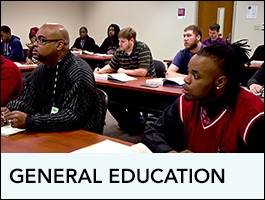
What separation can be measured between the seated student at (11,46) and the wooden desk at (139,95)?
2.97 m

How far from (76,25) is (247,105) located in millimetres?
9183

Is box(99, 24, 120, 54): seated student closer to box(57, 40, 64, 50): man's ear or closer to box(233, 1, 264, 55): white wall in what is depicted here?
box(233, 1, 264, 55): white wall

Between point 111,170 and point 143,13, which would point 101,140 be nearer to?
point 111,170

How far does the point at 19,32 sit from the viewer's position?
8344 mm

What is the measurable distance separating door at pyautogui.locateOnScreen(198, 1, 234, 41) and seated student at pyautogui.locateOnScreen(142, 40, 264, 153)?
623 centimetres

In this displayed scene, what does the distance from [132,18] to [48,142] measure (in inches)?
310

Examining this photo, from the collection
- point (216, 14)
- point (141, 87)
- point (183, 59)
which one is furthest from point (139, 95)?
point (216, 14)

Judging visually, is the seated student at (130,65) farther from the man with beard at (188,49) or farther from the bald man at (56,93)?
the bald man at (56,93)

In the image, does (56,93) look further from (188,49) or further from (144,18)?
(144,18)

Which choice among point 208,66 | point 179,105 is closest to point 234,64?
point 208,66

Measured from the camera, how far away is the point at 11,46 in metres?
5.79

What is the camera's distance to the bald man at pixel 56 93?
1583 millimetres

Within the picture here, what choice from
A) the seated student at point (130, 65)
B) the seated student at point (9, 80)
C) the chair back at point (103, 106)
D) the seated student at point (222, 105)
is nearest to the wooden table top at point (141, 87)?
the seated student at point (130, 65)

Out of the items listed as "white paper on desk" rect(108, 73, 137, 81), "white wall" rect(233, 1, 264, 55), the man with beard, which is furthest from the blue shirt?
"white wall" rect(233, 1, 264, 55)
